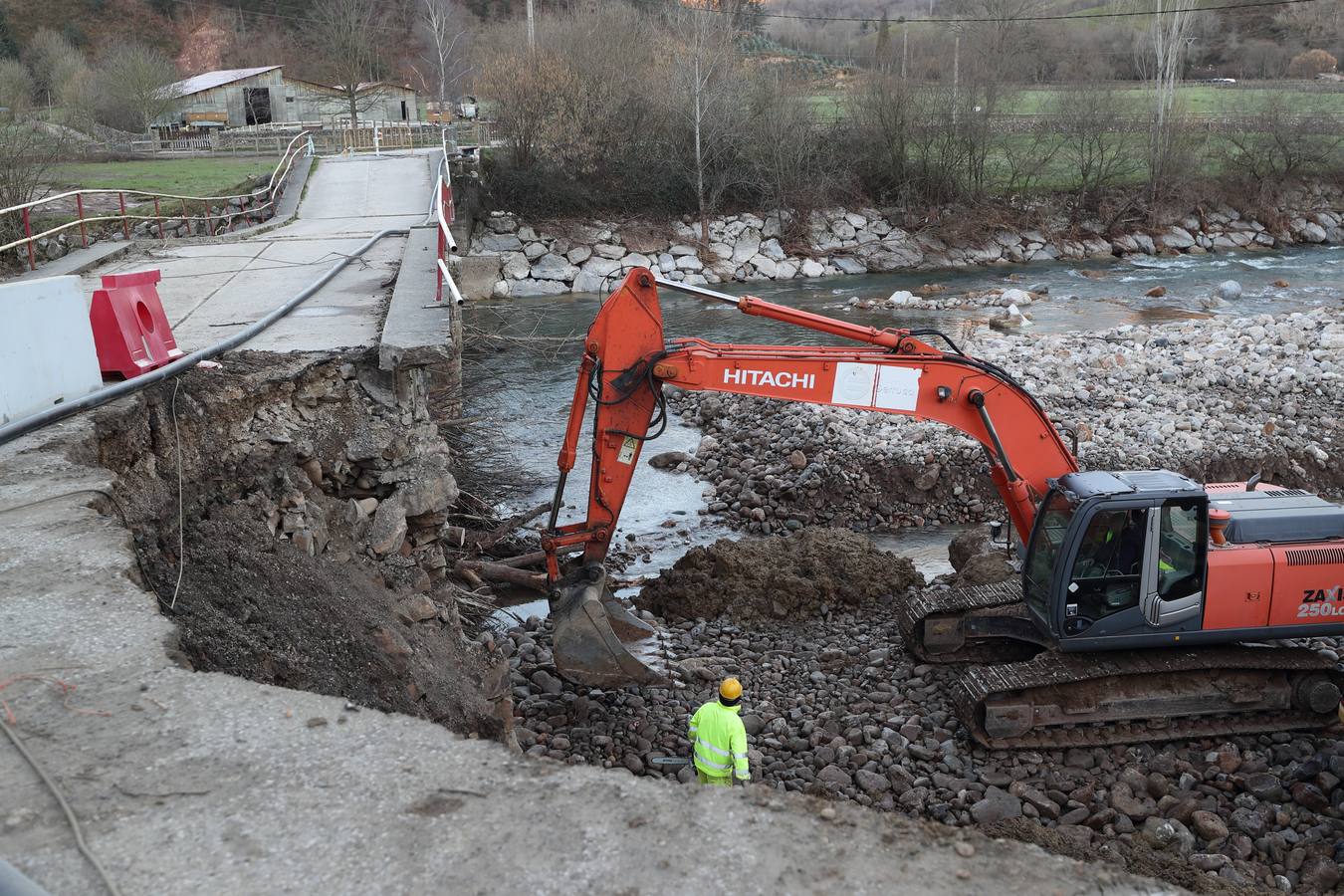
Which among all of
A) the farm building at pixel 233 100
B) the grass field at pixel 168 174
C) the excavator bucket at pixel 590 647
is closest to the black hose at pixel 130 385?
the excavator bucket at pixel 590 647

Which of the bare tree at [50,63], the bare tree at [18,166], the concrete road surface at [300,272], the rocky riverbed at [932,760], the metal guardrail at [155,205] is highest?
the bare tree at [50,63]

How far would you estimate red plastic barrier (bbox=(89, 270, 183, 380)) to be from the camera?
331 inches

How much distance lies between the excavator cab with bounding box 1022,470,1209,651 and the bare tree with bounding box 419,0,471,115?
4524 centimetres

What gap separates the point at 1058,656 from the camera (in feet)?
26.9

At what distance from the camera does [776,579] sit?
1072 centimetres

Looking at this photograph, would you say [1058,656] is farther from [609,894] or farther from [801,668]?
[609,894]

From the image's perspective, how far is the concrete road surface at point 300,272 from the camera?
33.5ft

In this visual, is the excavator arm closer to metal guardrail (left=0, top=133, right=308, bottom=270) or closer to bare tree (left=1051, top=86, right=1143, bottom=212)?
metal guardrail (left=0, top=133, right=308, bottom=270)

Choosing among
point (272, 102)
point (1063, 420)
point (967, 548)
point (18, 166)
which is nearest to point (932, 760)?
point (967, 548)

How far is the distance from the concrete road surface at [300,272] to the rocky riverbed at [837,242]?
626 centimetres

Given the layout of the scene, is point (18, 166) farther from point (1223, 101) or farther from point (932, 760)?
point (1223, 101)

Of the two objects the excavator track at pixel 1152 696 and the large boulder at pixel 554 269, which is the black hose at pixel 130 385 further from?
the large boulder at pixel 554 269

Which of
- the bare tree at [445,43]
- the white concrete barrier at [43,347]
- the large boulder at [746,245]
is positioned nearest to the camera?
the white concrete barrier at [43,347]

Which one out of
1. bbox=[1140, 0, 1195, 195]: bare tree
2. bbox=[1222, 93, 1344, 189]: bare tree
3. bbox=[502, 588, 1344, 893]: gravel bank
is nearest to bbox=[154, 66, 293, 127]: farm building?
bbox=[1140, 0, 1195, 195]: bare tree
